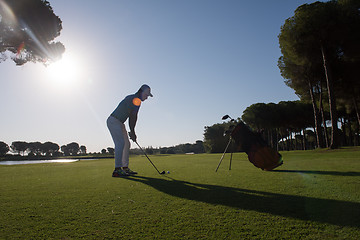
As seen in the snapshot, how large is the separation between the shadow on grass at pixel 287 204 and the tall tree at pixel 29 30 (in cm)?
2508

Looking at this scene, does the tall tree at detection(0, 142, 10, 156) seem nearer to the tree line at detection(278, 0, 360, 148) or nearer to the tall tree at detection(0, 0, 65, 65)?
the tall tree at detection(0, 0, 65, 65)

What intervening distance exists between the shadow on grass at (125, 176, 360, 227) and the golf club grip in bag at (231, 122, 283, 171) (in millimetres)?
2759

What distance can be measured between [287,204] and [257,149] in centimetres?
352

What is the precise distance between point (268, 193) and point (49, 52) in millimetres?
27816

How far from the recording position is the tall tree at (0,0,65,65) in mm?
19453

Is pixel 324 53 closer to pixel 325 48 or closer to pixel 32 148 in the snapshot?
pixel 325 48

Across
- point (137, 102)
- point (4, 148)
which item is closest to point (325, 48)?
point (137, 102)

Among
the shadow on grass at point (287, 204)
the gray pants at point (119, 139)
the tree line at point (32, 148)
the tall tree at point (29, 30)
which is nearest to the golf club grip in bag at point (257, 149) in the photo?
the shadow on grass at point (287, 204)

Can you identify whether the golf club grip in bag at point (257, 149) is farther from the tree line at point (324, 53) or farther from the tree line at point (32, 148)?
the tree line at point (32, 148)

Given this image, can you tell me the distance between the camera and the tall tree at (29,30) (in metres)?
19.5

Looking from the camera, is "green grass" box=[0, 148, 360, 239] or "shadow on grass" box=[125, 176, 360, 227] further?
"shadow on grass" box=[125, 176, 360, 227]

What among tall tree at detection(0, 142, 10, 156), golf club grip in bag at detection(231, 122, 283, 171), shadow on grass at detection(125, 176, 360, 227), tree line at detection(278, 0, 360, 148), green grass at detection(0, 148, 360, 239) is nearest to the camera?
green grass at detection(0, 148, 360, 239)

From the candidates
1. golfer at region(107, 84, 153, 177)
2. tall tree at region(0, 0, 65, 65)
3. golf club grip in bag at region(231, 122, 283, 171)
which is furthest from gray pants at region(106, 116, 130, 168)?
tall tree at region(0, 0, 65, 65)

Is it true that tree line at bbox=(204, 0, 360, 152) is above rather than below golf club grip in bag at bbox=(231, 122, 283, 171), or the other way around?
above
